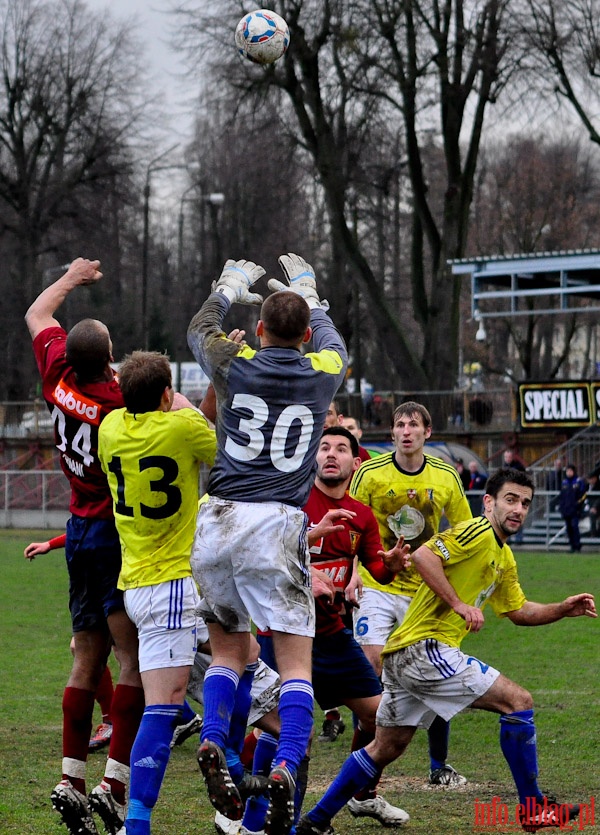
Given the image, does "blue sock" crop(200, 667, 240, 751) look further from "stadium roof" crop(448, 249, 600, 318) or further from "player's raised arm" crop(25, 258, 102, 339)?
"stadium roof" crop(448, 249, 600, 318)

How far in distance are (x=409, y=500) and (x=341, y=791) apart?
251 centimetres

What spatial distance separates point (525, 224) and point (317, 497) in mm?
41934

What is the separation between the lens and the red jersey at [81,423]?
5.89 metres

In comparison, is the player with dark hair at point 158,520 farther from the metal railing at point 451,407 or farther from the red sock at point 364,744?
the metal railing at point 451,407

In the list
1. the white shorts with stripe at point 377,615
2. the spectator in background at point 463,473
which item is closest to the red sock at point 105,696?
the white shorts with stripe at point 377,615

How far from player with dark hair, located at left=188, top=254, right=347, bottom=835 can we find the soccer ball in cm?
424

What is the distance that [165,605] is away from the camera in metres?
5.35

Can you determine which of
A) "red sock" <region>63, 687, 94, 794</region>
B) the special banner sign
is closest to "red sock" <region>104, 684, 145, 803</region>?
"red sock" <region>63, 687, 94, 794</region>

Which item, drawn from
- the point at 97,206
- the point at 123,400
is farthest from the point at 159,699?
the point at 97,206

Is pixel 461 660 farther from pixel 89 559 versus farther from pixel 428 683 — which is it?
pixel 89 559

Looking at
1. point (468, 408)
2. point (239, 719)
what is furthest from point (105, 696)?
point (468, 408)

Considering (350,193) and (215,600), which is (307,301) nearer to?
(215,600)

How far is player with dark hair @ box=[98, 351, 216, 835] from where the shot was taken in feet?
17.5

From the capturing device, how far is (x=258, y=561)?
5.05m
